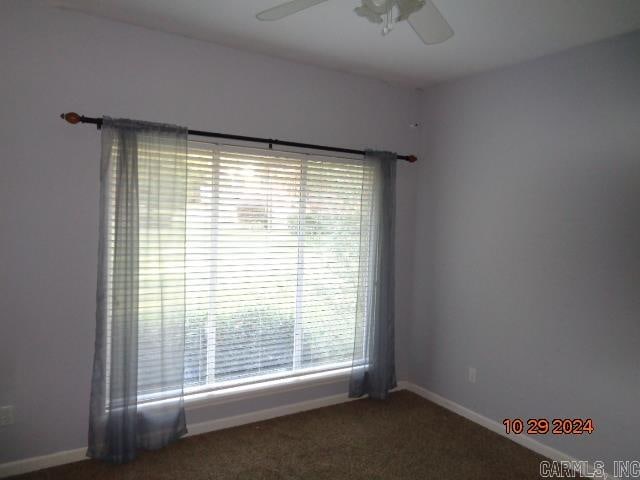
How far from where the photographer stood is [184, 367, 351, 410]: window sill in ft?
9.21

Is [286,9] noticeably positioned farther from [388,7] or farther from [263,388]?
[263,388]

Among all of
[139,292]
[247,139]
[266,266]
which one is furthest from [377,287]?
[139,292]

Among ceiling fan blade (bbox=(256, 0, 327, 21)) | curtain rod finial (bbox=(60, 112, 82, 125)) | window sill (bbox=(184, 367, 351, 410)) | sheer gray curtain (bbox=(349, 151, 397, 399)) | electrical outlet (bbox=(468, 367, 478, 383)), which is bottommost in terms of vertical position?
window sill (bbox=(184, 367, 351, 410))

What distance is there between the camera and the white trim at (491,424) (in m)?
2.66

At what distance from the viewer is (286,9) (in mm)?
1601

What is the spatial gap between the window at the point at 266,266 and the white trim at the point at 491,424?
29.4 inches

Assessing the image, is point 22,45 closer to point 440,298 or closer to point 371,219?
point 371,219

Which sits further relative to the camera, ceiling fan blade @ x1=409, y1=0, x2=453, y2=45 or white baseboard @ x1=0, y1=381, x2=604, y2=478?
white baseboard @ x1=0, y1=381, x2=604, y2=478

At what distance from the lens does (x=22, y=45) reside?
2.26 m

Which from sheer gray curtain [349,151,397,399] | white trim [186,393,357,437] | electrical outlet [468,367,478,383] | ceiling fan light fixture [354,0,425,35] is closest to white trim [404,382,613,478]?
electrical outlet [468,367,478,383]

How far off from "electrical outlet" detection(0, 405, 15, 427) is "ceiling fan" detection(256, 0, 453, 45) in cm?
238

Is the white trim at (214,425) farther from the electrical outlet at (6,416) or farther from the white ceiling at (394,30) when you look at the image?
the white ceiling at (394,30)

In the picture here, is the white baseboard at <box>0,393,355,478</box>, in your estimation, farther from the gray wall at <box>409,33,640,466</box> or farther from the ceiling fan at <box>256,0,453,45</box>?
the ceiling fan at <box>256,0,453,45</box>

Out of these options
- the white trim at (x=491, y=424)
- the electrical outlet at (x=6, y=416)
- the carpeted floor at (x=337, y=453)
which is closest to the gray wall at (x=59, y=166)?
the electrical outlet at (x=6, y=416)
